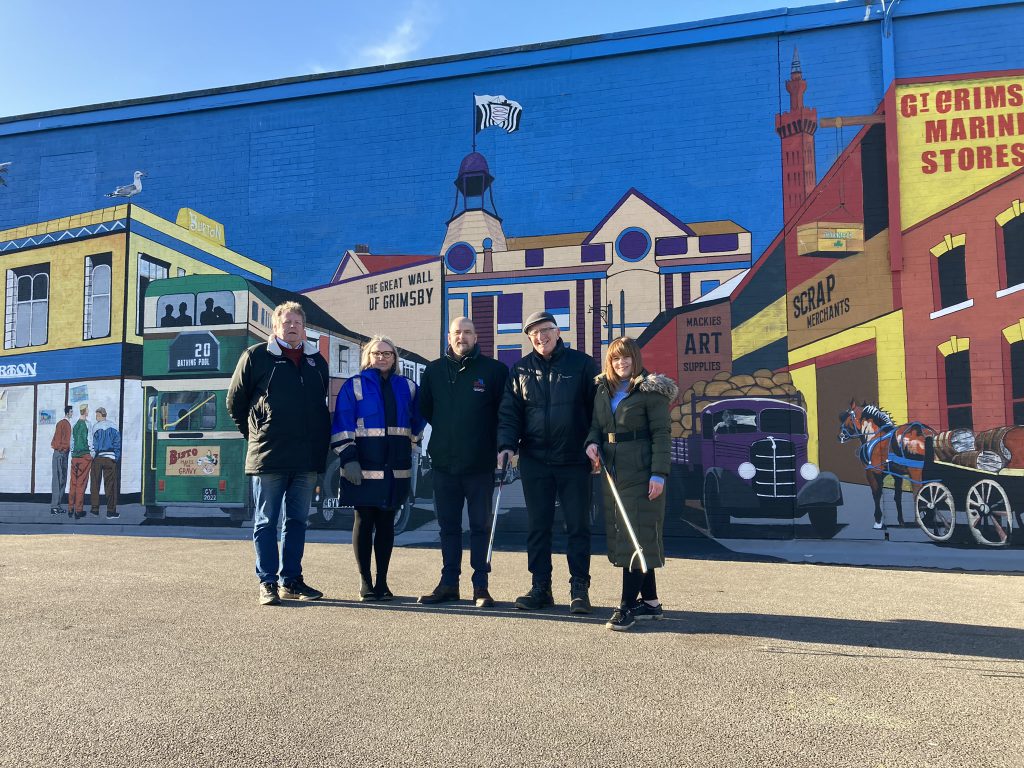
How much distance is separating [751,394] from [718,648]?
5.75 metres

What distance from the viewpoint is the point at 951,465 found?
852 cm

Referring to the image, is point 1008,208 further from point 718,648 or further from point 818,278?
point 718,648

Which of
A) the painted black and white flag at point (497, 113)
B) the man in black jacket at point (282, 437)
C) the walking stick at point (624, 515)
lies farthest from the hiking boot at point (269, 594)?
the painted black and white flag at point (497, 113)

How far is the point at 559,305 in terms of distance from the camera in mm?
10117

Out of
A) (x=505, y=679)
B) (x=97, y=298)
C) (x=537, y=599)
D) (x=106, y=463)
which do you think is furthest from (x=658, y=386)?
(x=97, y=298)

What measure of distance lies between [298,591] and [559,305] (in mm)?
5866

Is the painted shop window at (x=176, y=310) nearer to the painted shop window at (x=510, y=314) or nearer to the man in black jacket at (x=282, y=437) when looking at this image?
the painted shop window at (x=510, y=314)

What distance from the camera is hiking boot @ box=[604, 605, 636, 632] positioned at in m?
4.33

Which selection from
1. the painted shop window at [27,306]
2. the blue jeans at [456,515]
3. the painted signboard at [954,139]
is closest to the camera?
the blue jeans at [456,515]

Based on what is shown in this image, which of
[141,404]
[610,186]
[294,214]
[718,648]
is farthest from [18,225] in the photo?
[718,648]

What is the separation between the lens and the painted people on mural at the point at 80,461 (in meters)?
11.3

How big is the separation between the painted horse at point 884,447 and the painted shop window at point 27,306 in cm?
1231

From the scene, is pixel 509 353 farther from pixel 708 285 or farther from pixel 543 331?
pixel 543 331

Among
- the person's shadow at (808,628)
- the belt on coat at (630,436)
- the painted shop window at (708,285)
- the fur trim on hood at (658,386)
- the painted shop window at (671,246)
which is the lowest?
the person's shadow at (808,628)
